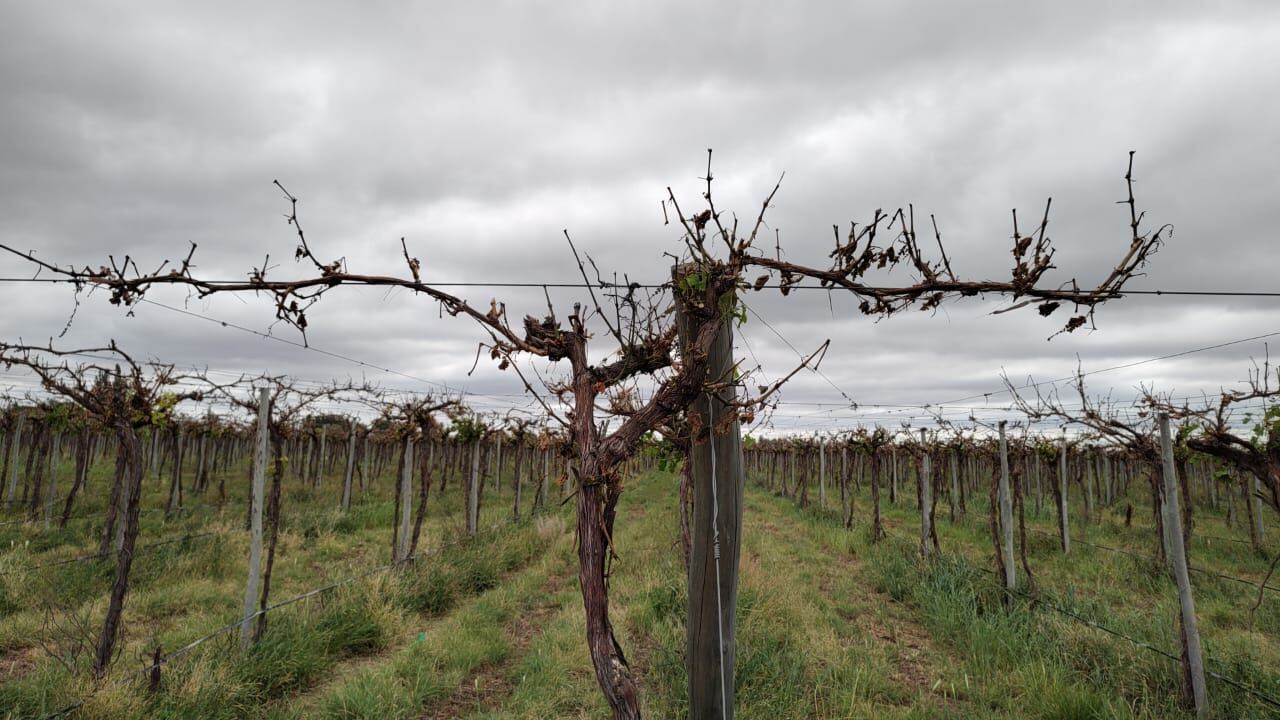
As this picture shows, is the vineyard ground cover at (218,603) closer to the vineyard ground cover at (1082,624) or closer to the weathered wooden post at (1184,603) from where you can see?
the vineyard ground cover at (1082,624)

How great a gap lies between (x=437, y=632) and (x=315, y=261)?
5.86 meters

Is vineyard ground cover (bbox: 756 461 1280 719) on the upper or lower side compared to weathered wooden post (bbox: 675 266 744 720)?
lower

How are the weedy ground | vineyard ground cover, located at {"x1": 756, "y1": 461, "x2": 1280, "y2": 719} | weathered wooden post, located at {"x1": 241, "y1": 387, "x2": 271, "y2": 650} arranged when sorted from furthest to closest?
weathered wooden post, located at {"x1": 241, "y1": 387, "x2": 271, "y2": 650}
vineyard ground cover, located at {"x1": 756, "y1": 461, "x2": 1280, "y2": 719}
the weedy ground

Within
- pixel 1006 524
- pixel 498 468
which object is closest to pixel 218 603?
pixel 498 468

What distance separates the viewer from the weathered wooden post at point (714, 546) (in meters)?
2.94

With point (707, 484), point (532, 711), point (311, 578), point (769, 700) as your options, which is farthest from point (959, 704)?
point (311, 578)

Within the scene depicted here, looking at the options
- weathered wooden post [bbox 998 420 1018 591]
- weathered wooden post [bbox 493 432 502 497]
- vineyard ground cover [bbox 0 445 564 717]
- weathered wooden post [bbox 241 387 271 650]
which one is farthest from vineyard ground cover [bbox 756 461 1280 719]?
weathered wooden post [bbox 493 432 502 497]

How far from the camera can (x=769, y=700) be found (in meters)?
4.83

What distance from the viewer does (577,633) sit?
6395 millimetres

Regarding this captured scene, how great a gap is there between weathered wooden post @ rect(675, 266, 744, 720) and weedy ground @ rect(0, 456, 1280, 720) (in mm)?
2149

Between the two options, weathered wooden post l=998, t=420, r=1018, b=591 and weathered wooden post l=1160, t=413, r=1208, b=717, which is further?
weathered wooden post l=998, t=420, r=1018, b=591

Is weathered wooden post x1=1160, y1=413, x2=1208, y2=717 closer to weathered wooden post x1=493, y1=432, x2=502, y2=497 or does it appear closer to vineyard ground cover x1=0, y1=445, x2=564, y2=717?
vineyard ground cover x1=0, y1=445, x2=564, y2=717

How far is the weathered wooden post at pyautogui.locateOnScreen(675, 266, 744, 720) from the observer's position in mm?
2939

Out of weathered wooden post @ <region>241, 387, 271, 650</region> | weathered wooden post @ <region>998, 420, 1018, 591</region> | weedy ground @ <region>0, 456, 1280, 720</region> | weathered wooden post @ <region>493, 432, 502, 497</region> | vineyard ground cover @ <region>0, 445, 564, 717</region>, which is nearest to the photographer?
vineyard ground cover @ <region>0, 445, 564, 717</region>
